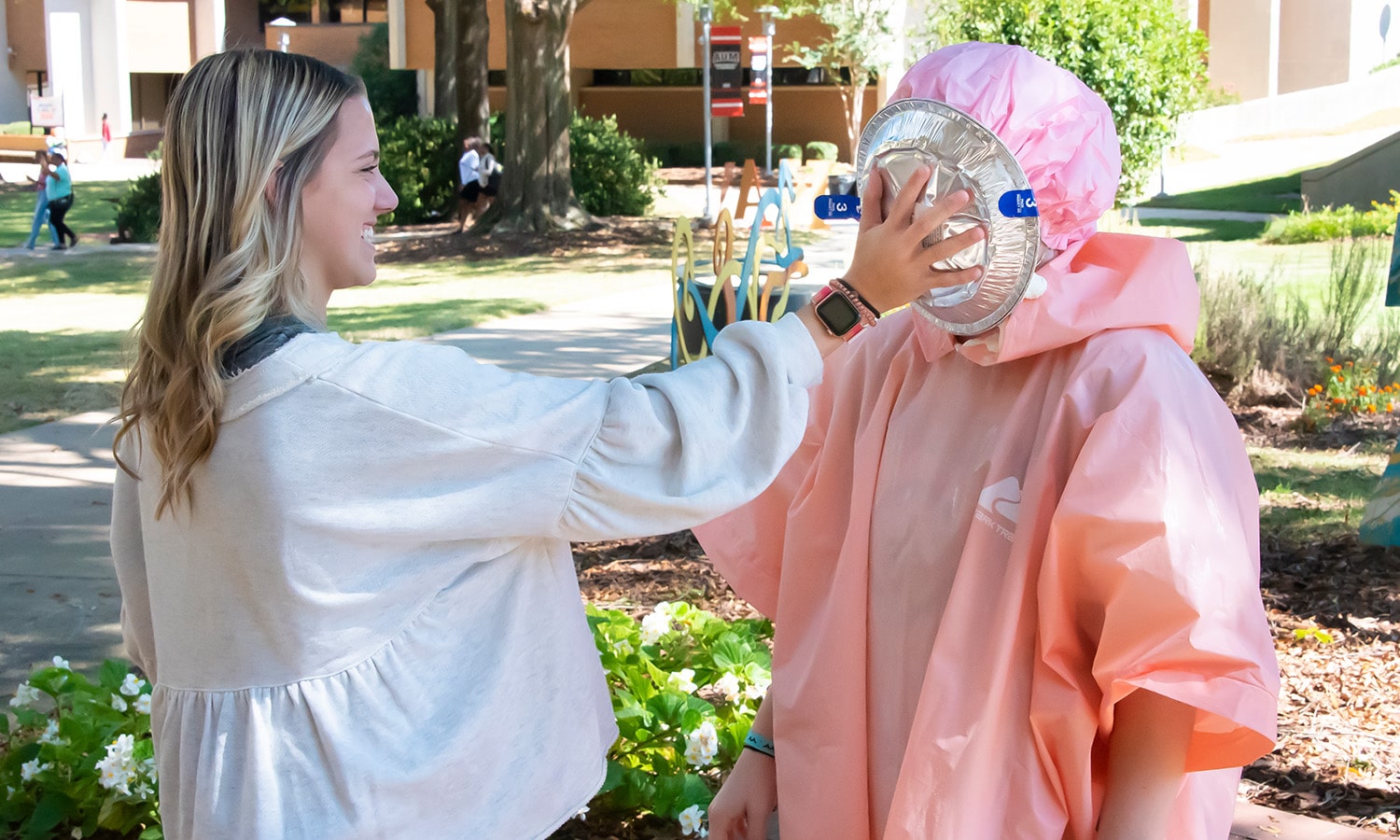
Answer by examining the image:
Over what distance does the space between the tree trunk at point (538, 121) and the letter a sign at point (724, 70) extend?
2.39 metres

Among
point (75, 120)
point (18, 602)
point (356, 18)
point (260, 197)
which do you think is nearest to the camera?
point (260, 197)

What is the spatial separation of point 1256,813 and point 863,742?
1942 mm

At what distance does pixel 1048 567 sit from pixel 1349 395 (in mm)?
7706

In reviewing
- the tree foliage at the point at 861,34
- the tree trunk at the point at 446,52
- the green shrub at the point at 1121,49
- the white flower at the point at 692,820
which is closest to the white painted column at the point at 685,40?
the tree foliage at the point at 861,34

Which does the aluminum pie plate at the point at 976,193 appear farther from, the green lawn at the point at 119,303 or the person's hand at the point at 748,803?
the green lawn at the point at 119,303

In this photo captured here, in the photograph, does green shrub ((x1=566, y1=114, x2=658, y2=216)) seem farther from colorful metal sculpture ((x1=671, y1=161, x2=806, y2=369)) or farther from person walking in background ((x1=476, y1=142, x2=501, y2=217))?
colorful metal sculpture ((x1=671, y1=161, x2=806, y2=369))

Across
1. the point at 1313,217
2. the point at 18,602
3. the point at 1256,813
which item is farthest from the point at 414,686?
the point at 1313,217

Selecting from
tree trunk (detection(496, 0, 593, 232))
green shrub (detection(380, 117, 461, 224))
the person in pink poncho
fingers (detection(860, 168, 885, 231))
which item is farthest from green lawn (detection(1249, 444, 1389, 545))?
green shrub (detection(380, 117, 461, 224))

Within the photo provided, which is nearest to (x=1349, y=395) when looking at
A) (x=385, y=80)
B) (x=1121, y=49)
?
(x=1121, y=49)

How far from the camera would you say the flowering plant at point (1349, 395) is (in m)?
8.22

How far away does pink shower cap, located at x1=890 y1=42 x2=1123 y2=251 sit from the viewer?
5.45 feet

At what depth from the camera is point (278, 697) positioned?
5.28 feet

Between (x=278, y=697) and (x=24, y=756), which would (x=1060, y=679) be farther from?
(x=24, y=756)

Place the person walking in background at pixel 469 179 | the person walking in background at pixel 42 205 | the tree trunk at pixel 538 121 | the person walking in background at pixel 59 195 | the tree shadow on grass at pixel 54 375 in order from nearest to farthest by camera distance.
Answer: the tree shadow on grass at pixel 54 375 → the tree trunk at pixel 538 121 → the person walking in background at pixel 59 195 → the person walking in background at pixel 42 205 → the person walking in background at pixel 469 179
